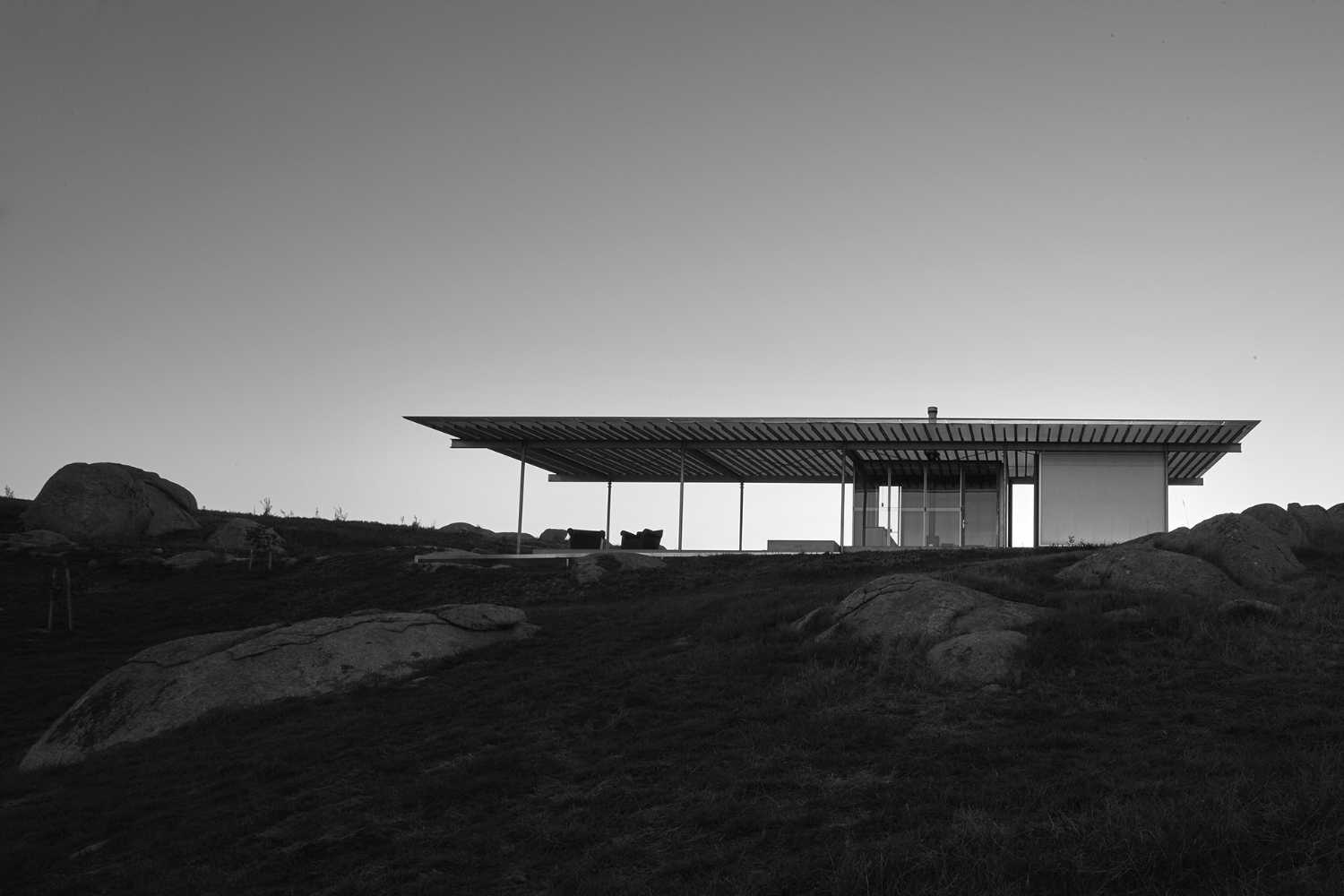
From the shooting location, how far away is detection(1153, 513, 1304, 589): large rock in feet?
51.1

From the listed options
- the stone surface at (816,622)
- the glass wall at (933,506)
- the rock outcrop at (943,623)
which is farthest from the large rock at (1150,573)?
the glass wall at (933,506)

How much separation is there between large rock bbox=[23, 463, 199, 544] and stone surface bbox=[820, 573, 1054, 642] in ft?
86.1

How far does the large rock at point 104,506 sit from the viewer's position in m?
32.2

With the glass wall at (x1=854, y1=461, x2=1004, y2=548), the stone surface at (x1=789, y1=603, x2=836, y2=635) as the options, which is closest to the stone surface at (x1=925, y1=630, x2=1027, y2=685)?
the stone surface at (x1=789, y1=603, x2=836, y2=635)

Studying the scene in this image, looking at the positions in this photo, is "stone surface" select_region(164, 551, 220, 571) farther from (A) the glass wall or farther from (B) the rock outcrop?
(B) the rock outcrop

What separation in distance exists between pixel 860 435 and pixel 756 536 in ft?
37.1

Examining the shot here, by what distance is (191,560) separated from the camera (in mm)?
28297

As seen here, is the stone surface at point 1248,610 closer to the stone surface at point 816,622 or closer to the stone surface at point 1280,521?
the stone surface at point 816,622

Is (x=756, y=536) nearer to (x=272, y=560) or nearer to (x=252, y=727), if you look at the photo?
(x=272, y=560)

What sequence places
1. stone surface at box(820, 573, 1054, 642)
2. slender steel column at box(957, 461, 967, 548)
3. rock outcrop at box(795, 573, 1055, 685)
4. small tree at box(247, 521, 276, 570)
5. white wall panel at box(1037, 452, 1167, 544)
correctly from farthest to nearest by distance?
1. slender steel column at box(957, 461, 967, 548)
2. small tree at box(247, 521, 276, 570)
3. white wall panel at box(1037, 452, 1167, 544)
4. stone surface at box(820, 573, 1054, 642)
5. rock outcrop at box(795, 573, 1055, 685)

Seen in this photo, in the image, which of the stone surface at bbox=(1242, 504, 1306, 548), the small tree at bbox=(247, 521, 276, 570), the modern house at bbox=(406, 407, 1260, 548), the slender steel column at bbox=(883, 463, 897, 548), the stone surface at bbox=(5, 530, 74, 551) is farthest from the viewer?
the slender steel column at bbox=(883, 463, 897, 548)

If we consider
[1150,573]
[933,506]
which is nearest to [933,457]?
[933,506]

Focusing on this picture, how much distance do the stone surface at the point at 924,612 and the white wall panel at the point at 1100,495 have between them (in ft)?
51.1

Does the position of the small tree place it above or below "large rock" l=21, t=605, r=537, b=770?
above
